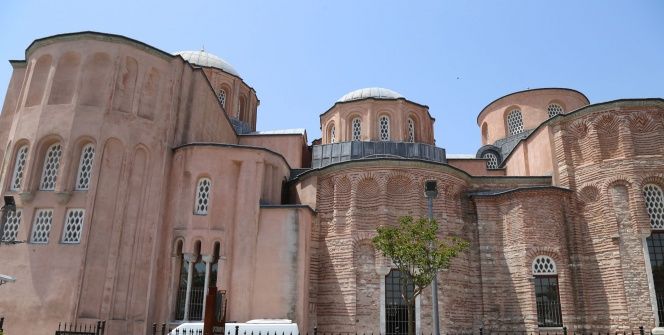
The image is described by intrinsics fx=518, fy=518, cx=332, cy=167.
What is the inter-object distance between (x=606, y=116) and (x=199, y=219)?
592 inches

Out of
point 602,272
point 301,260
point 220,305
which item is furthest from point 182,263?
point 602,272

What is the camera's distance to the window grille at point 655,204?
1756 cm

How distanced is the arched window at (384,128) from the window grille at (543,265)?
9.55 meters

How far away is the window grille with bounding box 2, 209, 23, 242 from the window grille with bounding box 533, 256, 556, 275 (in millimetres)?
17157

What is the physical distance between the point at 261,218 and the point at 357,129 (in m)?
9.67

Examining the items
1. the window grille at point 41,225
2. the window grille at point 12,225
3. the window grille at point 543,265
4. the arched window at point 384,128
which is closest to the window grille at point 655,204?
the window grille at point 543,265

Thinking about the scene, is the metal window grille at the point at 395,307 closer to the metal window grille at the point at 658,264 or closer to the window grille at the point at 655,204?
the metal window grille at the point at 658,264

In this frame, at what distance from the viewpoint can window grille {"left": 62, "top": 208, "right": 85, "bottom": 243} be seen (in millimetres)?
16016

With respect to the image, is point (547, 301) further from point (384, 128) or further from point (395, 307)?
point (384, 128)

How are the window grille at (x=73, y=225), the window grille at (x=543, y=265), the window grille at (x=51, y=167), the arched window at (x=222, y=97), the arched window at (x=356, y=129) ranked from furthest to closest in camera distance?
the arched window at (x=222, y=97)
the arched window at (x=356, y=129)
the window grille at (x=543, y=265)
the window grille at (x=51, y=167)
the window grille at (x=73, y=225)

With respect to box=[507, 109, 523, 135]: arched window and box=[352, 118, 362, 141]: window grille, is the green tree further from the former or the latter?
box=[507, 109, 523, 135]: arched window

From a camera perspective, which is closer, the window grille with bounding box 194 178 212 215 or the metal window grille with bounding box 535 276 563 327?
the metal window grille with bounding box 535 276 563 327

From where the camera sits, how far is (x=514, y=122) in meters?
27.4

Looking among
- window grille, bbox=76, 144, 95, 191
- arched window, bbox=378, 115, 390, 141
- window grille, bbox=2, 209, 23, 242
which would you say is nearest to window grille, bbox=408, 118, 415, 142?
arched window, bbox=378, 115, 390, 141
